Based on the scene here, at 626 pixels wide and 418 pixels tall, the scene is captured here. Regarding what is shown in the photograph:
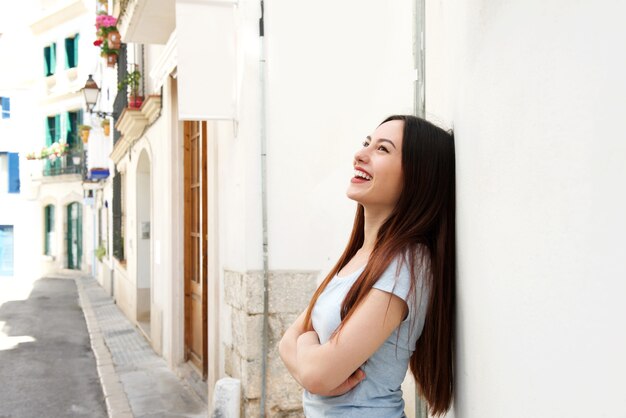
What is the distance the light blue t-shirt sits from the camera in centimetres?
170

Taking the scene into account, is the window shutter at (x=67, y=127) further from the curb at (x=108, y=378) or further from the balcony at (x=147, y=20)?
the balcony at (x=147, y=20)

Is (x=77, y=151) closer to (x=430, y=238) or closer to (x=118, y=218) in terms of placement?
(x=118, y=218)

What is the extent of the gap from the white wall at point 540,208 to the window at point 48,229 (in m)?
28.0

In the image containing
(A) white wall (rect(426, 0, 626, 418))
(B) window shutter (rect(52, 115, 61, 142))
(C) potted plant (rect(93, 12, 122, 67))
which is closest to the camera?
(A) white wall (rect(426, 0, 626, 418))

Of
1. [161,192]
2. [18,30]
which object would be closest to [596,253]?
[161,192]

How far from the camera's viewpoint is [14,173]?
86.8ft

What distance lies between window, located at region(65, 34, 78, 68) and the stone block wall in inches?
996

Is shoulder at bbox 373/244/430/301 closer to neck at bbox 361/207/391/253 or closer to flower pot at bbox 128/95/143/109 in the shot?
neck at bbox 361/207/391/253

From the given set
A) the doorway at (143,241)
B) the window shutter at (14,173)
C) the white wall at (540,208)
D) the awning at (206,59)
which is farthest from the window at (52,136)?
the white wall at (540,208)

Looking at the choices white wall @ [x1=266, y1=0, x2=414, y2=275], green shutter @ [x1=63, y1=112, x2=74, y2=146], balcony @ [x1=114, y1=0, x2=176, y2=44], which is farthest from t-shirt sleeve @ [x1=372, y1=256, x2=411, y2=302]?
green shutter @ [x1=63, y1=112, x2=74, y2=146]

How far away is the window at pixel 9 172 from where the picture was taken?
26328mm

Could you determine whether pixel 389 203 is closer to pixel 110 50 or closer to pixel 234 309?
pixel 234 309

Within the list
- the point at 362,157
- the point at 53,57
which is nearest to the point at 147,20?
the point at 362,157

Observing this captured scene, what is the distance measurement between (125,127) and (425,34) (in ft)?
27.4
